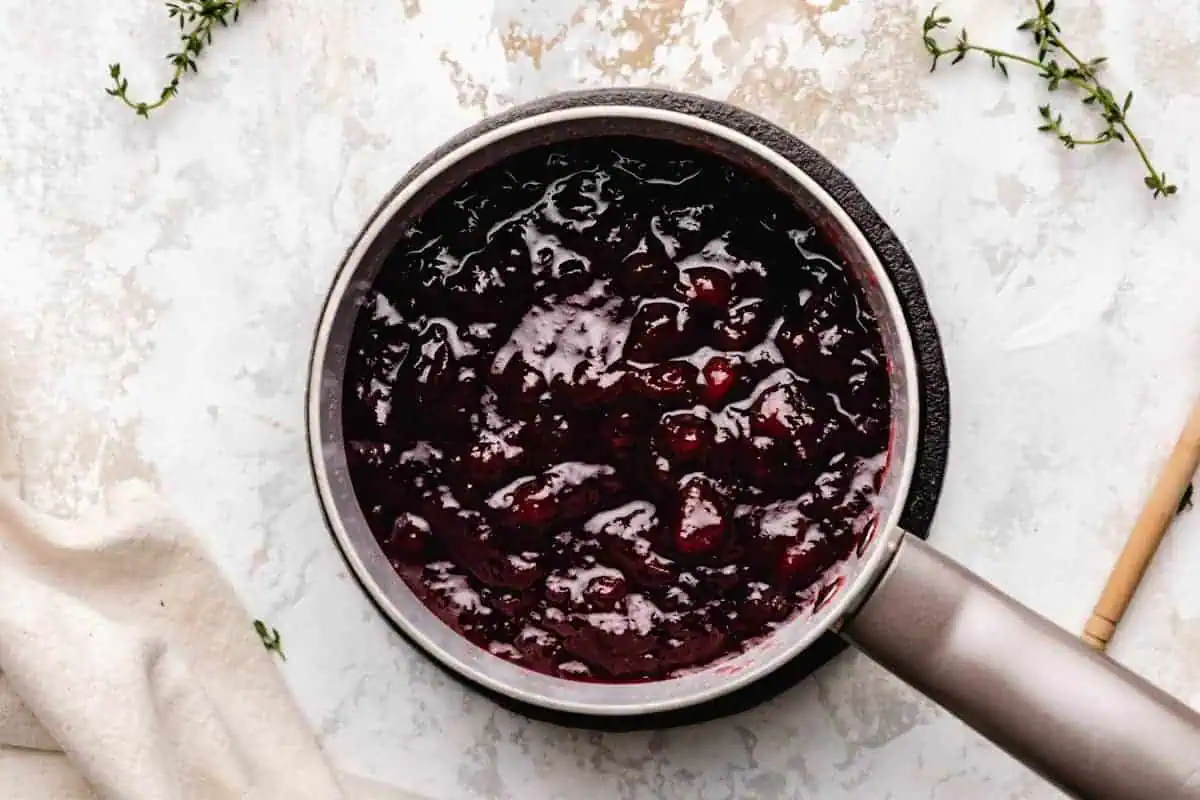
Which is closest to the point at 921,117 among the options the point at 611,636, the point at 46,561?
the point at 611,636

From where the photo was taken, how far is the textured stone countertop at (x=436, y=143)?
54.7 inches

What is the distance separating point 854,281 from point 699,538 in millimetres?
→ 263

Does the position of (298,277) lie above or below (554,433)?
above

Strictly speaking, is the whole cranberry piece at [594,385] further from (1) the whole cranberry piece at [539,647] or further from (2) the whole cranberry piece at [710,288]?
(1) the whole cranberry piece at [539,647]

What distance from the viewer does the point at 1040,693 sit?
108cm

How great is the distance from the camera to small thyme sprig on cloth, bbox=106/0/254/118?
143cm

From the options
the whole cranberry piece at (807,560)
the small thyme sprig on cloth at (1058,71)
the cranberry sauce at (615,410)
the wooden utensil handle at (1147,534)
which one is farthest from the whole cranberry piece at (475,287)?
the wooden utensil handle at (1147,534)

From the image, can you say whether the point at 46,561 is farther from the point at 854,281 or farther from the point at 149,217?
the point at 854,281

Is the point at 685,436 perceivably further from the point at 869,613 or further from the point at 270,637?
the point at 270,637

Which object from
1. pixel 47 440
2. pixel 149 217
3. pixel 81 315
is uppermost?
pixel 149 217

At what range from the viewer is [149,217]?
147 centimetres

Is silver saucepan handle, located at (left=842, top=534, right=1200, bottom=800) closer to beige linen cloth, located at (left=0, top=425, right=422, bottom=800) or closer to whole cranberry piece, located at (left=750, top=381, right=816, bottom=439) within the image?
whole cranberry piece, located at (left=750, top=381, right=816, bottom=439)

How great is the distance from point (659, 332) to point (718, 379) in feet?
0.22

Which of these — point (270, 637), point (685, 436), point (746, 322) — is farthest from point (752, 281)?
point (270, 637)
